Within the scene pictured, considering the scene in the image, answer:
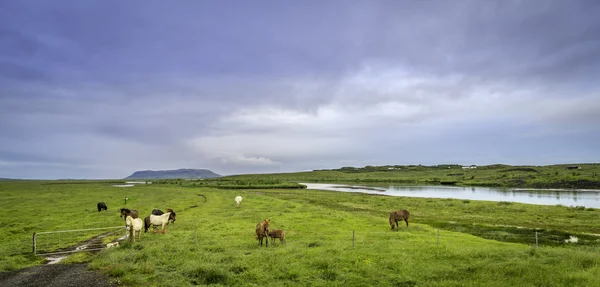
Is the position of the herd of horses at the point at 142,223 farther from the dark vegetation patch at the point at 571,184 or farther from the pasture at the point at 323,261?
the dark vegetation patch at the point at 571,184

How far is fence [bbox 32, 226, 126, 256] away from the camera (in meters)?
23.2

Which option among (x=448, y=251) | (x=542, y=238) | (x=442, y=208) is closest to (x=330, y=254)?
(x=448, y=251)

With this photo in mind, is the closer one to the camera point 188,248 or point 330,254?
point 330,254

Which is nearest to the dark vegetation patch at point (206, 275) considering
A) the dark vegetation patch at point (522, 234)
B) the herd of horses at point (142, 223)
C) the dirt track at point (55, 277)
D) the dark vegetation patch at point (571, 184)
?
the dirt track at point (55, 277)

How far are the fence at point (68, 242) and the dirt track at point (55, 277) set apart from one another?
4363 mm

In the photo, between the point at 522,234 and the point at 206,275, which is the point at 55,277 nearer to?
the point at 206,275

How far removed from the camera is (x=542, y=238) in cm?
2973

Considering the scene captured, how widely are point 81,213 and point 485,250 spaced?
157ft

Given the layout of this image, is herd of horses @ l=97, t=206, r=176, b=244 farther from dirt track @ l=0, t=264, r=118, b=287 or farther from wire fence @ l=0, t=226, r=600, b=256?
dirt track @ l=0, t=264, r=118, b=287

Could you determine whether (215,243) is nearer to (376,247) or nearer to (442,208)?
(376,247)

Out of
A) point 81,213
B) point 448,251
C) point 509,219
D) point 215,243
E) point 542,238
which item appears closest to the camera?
point 448,251

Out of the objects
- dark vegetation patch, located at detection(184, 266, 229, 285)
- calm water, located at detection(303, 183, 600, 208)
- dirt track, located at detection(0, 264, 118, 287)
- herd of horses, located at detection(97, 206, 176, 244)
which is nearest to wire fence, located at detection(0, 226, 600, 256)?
herd of horses, located at detection(97, 206, 176, 244)

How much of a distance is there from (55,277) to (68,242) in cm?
1094

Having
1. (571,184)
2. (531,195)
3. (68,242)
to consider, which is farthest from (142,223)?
(571,184)
